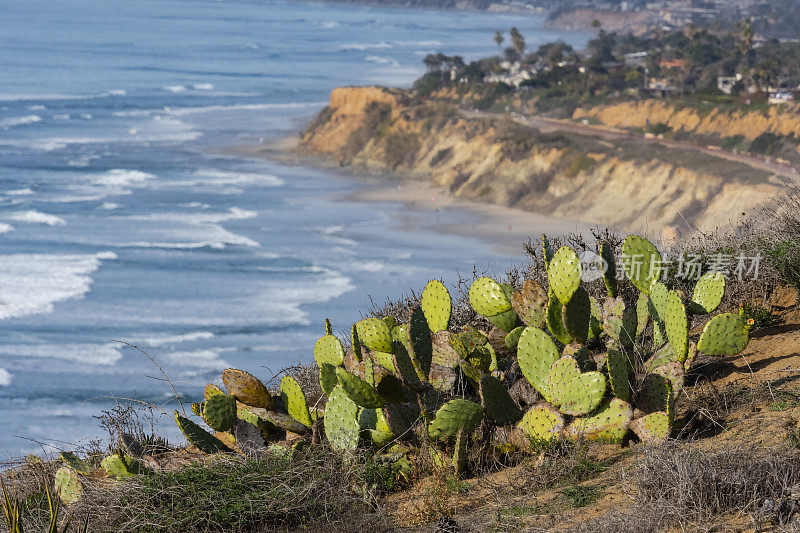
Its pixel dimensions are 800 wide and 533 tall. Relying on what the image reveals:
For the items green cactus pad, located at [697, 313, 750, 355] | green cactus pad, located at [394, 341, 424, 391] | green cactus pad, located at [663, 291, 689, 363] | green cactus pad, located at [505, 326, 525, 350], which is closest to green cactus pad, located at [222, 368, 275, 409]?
green cactus pad, located at [394, 341, 424, 391]

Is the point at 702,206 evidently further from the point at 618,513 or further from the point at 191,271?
the point at 618,513

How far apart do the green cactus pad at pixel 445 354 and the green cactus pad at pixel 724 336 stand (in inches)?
82.3

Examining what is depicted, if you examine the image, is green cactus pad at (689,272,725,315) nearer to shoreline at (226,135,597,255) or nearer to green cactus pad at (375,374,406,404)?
green cactus pad at (375,374,406,404)

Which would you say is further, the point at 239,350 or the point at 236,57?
the point at 236,57

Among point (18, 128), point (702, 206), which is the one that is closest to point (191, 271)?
point (702, 206)

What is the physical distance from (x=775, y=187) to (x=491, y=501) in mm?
39116

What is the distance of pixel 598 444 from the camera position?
6.92 metres

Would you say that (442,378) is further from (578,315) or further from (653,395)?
(653,395)

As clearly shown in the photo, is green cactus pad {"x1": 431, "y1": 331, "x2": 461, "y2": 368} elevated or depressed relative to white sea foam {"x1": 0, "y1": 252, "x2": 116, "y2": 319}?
elevated

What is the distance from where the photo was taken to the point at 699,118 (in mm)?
63000

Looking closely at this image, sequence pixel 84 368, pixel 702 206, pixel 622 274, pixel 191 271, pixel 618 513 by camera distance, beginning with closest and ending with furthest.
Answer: pixel 618 513 → pixel 622 274 → pixel 84 368 → pixel 191 271 → pixel 702 206

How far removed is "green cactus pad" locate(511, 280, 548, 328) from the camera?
816 centimetres

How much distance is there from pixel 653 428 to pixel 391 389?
7.18 feet

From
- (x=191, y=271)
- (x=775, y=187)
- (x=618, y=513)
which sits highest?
(x=618, y=513)
